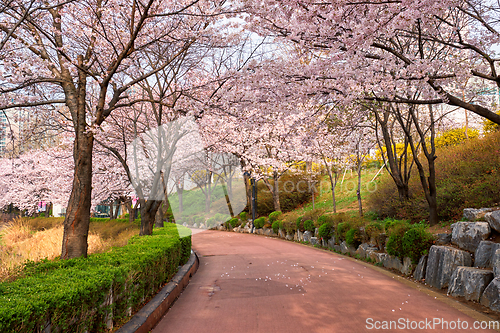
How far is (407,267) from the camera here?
829 centimetres

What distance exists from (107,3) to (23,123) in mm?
4986

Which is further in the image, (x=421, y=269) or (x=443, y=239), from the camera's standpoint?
(x=421, y=269)

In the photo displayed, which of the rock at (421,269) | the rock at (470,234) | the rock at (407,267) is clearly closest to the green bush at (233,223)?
the rock at (407,267)

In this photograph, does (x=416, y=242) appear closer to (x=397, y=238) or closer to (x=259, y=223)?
(x=397, y=238)

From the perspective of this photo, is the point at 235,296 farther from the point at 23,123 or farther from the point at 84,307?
the point at 23,123

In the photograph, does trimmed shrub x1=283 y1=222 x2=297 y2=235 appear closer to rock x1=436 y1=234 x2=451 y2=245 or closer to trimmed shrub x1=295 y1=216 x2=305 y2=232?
trimmed shrub x1=295 y1=216 x2=305 y2=232

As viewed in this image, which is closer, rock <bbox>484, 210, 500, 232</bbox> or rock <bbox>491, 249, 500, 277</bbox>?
rock <bbox>491, 249, 500, 277</bbox>

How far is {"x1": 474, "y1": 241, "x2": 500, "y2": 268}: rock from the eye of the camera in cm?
587

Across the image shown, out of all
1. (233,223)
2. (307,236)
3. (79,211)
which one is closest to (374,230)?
(307,236)

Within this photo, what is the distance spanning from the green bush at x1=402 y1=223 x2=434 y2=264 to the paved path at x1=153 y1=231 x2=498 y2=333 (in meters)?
0.75

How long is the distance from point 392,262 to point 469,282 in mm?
3317

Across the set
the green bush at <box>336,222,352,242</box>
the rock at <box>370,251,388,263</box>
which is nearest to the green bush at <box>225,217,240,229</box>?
the green bush at <box>336,222,352,242</box>

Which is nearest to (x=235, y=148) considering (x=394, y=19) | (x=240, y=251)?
(x=240, y=251)

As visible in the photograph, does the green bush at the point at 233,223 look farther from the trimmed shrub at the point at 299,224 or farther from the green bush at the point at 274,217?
the trimmed shrub at the point at 299,224
